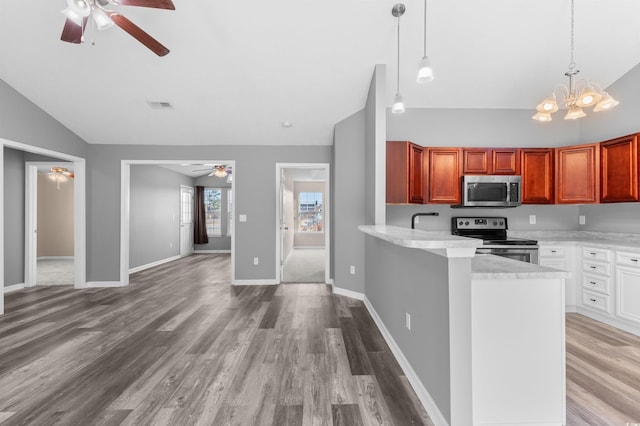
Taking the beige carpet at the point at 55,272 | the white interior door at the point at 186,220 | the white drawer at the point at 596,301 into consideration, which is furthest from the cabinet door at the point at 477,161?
the white interior door at the point at 186,220

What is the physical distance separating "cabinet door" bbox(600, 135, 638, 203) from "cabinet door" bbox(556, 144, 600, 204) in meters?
0.06

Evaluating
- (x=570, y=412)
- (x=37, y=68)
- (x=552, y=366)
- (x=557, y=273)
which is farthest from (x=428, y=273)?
(x=37, y=68)

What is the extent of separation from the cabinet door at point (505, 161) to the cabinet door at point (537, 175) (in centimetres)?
9

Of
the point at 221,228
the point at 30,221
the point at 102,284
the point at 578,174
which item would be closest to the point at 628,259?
the point at 578,174

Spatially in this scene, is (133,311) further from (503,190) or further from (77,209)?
(503,190)

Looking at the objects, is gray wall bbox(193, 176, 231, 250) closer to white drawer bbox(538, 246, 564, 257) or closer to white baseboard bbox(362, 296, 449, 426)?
white baseboard bbox(362, 296, 449, 426)

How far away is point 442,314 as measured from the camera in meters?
1.51

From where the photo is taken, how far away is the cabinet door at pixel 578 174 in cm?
339

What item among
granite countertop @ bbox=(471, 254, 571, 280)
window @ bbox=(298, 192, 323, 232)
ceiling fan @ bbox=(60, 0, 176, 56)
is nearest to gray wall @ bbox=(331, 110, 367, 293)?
granite countertop @ bbox=(471, 254, 571, 280)

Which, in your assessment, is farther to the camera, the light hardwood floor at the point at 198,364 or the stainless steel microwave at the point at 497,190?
the stainless steel microwave at the point at 497,190

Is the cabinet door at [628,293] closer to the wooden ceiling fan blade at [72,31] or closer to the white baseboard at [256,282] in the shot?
the white baseboard at [256,282]

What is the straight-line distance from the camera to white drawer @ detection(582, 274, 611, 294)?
9.77 feet

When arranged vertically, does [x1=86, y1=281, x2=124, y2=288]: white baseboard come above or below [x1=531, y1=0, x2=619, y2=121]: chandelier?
below

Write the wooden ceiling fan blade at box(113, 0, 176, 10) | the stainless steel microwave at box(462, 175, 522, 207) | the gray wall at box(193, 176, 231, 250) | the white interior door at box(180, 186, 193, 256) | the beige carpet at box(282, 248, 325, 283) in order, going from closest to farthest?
1. the wooden ceiling fan blade at box(113, 0, 176, 10)
2. the stainless steel microwave at box(462, 175, 522, 207)
3. the beige carpet at box(282, 248, 325, 283)
4. the white interior door at box(180, 186, 193, 256)
5. the gray wall at box(193, 176, 231, 250)
